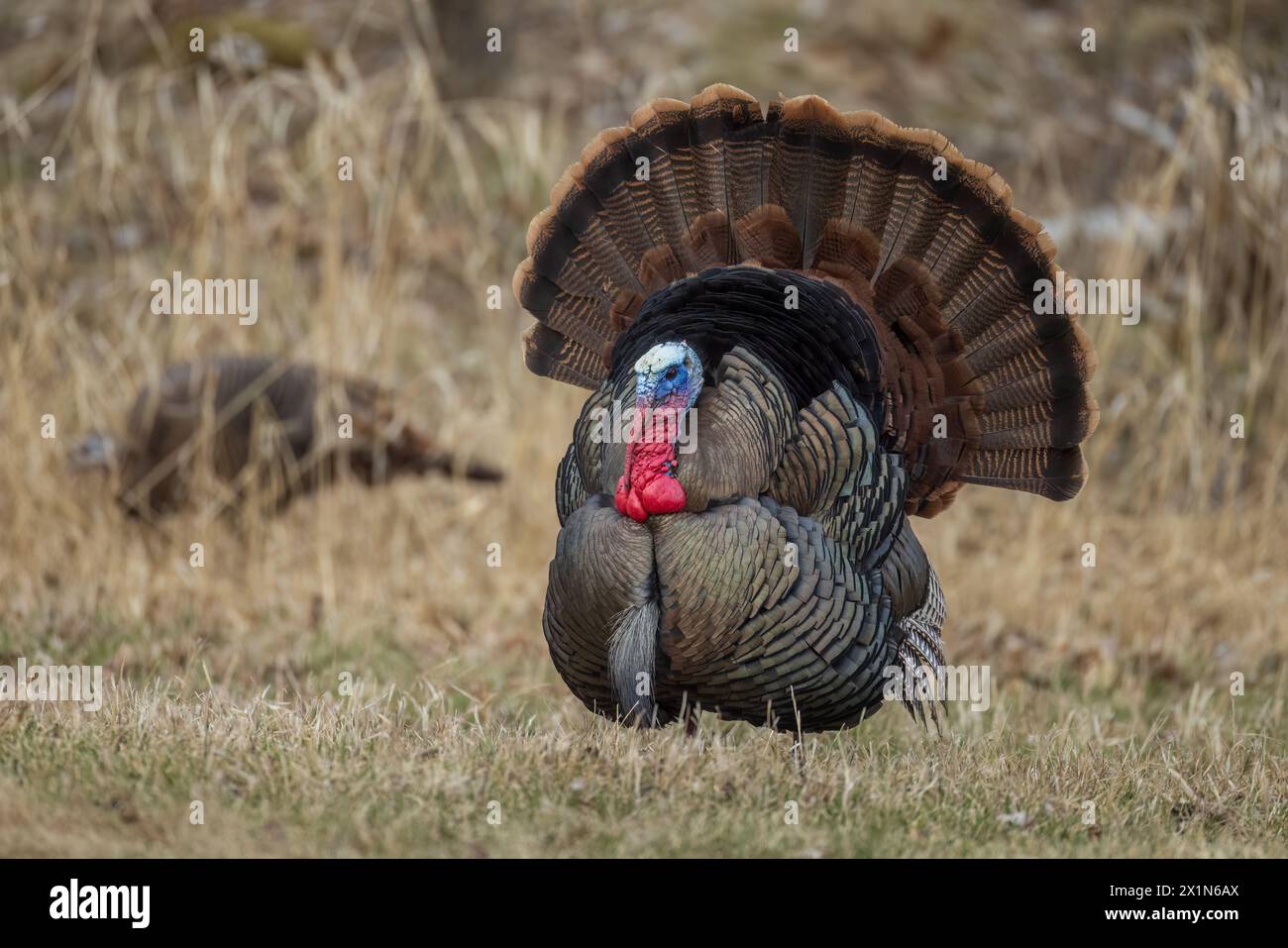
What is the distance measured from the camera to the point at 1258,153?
289 inches

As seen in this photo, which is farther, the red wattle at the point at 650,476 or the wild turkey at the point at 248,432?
the wild turkey at the point at 248,432

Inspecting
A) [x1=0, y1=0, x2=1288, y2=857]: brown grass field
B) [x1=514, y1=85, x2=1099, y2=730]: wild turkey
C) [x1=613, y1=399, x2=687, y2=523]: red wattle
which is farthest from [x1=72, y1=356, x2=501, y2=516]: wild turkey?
[x1=613, y1=399, x2=687, y2=523]: red wattle

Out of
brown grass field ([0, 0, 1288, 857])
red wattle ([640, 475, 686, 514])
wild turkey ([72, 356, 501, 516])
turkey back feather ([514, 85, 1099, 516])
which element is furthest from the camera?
wild turkey ([72, 356, 501, 516])

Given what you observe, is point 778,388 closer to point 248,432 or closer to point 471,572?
point 471,572

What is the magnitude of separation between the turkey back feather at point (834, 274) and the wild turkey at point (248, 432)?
2.25 m

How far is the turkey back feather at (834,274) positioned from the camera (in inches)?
176

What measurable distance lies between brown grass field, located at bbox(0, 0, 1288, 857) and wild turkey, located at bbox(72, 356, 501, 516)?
0.17m

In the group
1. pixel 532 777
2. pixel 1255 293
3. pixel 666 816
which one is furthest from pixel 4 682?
pixel 1255 293

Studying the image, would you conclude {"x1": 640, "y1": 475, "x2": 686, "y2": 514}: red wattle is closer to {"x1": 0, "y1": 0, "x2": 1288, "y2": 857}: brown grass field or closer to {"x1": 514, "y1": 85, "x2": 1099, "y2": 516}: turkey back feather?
{"x1": 514, "y1": 85, "x2": 1099, "y2": 516}: turkey back feather

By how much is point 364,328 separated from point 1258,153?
437 cm

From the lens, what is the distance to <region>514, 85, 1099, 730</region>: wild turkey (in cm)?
402

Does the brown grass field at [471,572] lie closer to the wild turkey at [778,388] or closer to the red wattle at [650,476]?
the wild turkey at [778,388]

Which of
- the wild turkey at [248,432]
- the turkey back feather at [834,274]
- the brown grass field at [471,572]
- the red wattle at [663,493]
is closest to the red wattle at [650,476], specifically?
the red wattle at [663,493]

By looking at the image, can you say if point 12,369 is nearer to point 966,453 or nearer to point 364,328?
point 364,328
